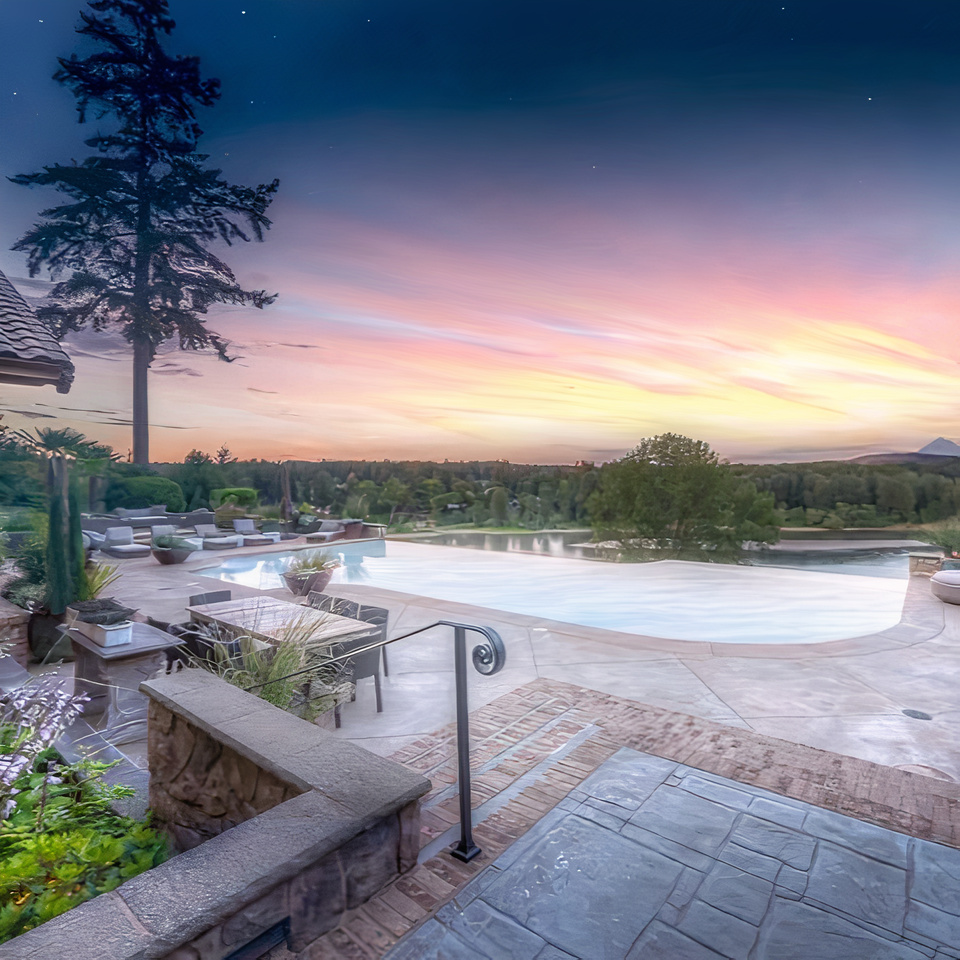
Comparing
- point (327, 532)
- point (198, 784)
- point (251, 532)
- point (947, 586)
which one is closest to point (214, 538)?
point (251, 532)

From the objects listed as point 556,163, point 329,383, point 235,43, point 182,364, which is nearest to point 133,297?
point 182,364

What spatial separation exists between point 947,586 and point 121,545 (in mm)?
12081

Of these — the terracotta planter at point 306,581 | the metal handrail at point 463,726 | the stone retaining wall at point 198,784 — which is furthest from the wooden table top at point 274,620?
the terracotta planter at point 306,581

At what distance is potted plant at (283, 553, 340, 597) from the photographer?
269 inches

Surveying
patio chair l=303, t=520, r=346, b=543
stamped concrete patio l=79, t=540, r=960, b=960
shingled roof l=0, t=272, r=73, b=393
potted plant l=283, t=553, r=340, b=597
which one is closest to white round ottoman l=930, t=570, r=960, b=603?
stamped concrete patio l=79, t=540, r=960, b=960

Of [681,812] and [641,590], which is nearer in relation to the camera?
[681,812]

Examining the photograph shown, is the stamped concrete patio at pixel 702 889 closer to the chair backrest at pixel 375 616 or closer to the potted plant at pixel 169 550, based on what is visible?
the chair backrest at pixel 375 616

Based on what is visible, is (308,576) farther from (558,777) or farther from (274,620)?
(558,777)

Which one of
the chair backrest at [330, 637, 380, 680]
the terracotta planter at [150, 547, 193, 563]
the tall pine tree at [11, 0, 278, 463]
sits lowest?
the terracotta planter at [150, 547, 193, 563]

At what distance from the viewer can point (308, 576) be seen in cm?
684

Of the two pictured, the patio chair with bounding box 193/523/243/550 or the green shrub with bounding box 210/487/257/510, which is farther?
the green shrub with bounding box 210/487/257/510

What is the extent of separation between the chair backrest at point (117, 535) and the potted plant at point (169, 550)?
1.15 meters

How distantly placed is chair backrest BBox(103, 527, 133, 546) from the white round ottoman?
1208cm

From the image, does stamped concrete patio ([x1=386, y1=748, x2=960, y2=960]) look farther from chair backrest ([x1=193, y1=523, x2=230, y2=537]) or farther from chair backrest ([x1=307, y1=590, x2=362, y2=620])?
chair backrest ([x1=193, y1=523, x2=230, y2=537])
